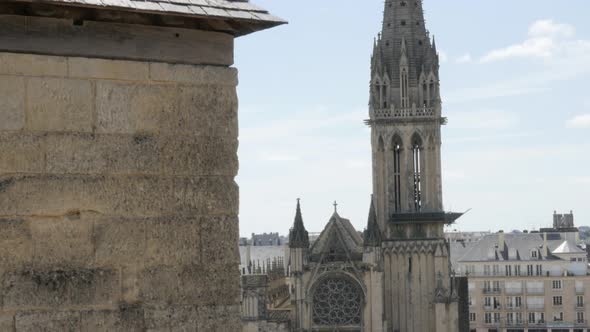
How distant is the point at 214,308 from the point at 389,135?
172 feet

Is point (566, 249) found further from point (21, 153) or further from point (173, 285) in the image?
point (21, 153)

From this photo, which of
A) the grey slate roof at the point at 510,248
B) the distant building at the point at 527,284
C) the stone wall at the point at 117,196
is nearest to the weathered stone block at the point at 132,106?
the stone wall at the point at 117,196

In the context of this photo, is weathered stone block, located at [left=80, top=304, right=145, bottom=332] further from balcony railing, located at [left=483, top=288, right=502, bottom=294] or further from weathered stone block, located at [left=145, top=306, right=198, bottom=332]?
balcony railing, located at [left=483, top=288, right=502, bottom=294]

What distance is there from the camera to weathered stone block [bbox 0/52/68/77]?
15.2 feet

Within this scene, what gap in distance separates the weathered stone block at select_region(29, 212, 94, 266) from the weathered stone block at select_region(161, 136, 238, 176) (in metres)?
0.43

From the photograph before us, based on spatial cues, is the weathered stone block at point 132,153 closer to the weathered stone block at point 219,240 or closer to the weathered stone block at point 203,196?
the weathered stone block at point 203,196

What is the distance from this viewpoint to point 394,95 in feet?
189

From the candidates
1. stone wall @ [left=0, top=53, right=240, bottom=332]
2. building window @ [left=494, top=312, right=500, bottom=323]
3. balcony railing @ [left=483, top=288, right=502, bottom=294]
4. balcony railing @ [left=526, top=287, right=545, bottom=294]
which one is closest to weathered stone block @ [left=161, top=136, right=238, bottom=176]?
stone wall @ [left=0, top=53, right=240, bottom=332]

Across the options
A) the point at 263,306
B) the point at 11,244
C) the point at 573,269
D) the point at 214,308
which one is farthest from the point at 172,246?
the point at 573,269

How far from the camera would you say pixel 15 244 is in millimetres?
4625

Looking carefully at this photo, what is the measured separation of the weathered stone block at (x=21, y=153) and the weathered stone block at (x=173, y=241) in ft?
1.70

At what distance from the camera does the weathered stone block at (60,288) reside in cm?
461

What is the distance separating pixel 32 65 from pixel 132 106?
446 mm

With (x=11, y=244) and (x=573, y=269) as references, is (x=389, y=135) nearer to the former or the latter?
(x=573, y=269)
